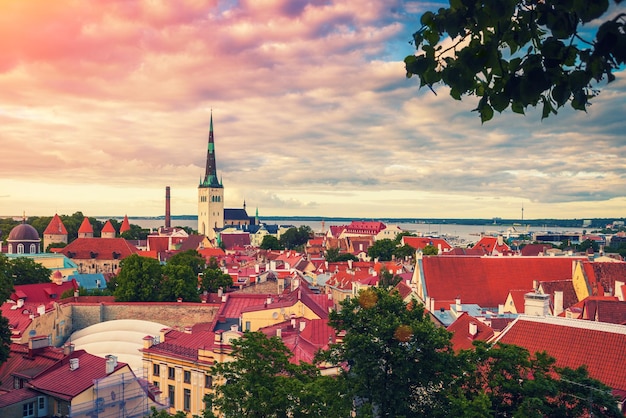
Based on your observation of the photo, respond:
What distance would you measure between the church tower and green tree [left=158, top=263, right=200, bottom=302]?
5175 inches

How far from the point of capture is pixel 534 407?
47.0 ft

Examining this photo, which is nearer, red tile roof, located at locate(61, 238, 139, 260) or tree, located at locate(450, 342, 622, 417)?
tree, located at locate(450, 342, 622, 417)

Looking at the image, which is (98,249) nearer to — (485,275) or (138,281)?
(138,281)

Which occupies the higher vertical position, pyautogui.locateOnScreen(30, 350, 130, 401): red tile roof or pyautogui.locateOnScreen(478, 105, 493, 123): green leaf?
pyautogui.locateOnScreen(478, 105, 493, 123): green leaf

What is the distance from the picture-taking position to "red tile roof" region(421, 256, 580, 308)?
4503 cm

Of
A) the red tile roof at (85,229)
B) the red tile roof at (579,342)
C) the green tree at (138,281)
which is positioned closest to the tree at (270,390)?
the red tile roof at (579,342)

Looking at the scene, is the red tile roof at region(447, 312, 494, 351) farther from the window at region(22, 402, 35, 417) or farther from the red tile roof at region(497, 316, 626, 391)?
the window at region(22, 402, 35, 417)

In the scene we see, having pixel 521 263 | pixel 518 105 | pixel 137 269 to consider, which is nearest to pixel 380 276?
pixel 521 263

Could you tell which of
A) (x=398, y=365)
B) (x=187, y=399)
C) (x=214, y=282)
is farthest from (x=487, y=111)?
(x=214, y=282)

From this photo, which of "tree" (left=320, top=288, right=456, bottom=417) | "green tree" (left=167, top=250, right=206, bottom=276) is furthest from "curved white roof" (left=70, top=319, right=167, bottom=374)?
"green tree" (left=167, top=250, right=206, bottom=276)

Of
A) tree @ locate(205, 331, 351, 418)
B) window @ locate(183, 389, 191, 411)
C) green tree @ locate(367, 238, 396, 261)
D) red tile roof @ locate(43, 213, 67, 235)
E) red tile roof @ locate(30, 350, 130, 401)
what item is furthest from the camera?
red tile roof @ locate(43, 213, 67, 235)

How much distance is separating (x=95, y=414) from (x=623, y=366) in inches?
774

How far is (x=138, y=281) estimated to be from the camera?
48375 millimetres

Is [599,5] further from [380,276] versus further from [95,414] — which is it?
[380,276]
